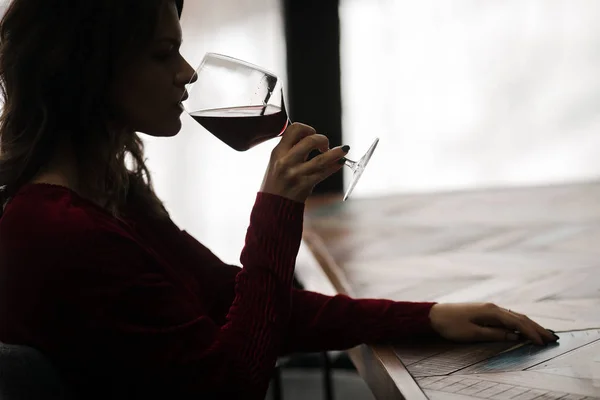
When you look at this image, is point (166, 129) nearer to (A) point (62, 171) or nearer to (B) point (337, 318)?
(A) point (62, 171)

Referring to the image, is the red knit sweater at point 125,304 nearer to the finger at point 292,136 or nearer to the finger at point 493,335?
the finger at point 292,136

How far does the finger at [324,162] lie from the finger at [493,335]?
0.29 meters

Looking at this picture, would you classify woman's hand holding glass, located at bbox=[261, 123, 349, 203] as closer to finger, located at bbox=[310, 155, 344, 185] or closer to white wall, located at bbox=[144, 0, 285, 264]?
finger, located at bbox=[310, 155, 344, 185]

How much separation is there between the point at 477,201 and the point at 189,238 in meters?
1.27

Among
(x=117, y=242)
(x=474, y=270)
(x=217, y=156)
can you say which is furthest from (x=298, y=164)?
(x=217, y=156)

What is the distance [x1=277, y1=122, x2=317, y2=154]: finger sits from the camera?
1037 millimetres

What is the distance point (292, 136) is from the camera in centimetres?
104

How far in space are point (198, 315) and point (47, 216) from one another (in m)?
0.22

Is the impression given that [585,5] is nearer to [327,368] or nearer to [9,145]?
[327,368]

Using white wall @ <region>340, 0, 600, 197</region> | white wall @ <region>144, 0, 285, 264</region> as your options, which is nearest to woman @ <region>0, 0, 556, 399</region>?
white wall @ <region>144, 0, 285, 264</region>

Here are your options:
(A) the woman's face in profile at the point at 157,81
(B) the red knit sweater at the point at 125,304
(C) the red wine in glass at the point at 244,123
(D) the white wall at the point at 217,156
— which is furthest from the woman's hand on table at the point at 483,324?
(D) the white wall at the point at 217,156

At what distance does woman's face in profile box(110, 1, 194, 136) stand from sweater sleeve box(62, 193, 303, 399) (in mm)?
179

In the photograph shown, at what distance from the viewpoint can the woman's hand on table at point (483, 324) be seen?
1.03 metres

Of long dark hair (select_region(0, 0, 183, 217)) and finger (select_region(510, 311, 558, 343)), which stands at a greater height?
long dark hair (select_region(0, 0, 183, 217))
